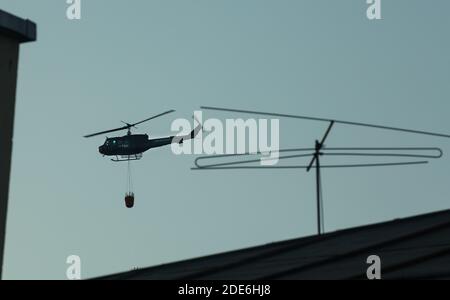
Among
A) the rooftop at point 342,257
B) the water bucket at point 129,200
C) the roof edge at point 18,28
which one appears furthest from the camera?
the water bucket at point 129,200

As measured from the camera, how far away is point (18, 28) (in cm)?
2839

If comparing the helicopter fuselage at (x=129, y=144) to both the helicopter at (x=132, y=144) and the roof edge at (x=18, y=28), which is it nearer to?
the helicopter at (x=132, y=144)

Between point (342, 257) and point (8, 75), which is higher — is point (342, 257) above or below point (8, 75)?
below

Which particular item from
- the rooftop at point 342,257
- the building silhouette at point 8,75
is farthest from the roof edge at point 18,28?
the rooftop at point 342,257

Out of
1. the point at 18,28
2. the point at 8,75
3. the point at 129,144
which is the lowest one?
the point at 8,75

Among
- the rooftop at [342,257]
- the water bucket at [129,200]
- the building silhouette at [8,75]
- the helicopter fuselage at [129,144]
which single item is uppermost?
the helicopter fuselage at [129,144]

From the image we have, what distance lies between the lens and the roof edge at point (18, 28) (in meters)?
28.1

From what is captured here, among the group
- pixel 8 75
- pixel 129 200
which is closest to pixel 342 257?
pixel 8 75

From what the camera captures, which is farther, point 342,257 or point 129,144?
point 129,144

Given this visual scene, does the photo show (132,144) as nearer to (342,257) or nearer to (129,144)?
(129,144)

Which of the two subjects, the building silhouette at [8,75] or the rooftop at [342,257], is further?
the building silhouette at [8,75]
